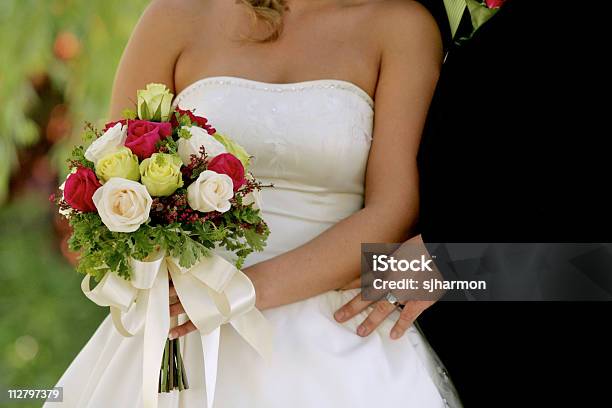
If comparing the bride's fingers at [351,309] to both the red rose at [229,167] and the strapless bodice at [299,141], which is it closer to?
the strapless bodice at [299,141]

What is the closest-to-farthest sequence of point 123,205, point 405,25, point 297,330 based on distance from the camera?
point 123,205 < point 297,330 < point 405,25

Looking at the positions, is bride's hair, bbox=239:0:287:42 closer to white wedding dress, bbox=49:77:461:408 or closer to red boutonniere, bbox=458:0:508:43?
white wedding dress, bbox=49:77:461:408

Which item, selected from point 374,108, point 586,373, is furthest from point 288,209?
point 586,373

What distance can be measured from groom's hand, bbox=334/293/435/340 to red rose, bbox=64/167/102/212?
81 cm

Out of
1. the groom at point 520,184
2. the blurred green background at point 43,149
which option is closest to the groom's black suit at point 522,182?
the groom at point 520,184

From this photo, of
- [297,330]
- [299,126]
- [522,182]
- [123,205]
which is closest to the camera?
[123,205]

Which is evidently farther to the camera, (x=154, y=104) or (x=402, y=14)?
(x=402, y=14)

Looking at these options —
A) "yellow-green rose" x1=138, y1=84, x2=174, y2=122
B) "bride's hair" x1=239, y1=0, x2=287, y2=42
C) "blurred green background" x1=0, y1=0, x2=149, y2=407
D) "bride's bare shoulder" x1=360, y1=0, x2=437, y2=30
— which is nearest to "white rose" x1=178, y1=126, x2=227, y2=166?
"yellow-green rose" x1=138, y1=84, x2=174, y2=122

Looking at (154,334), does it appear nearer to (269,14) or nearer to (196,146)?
(196,146)

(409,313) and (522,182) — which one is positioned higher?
(522,182)

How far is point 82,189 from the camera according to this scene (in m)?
1.97

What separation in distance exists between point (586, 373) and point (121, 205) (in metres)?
1.19

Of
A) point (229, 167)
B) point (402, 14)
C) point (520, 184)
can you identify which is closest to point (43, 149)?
point (402, 14)

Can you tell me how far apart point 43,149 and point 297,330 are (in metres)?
2.51
